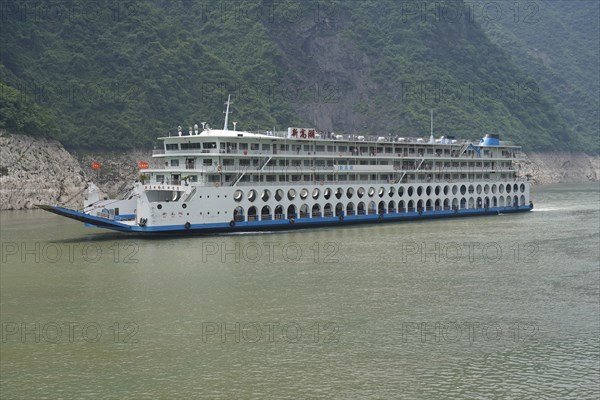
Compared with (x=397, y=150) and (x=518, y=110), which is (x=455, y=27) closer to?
(x=518, y=110)

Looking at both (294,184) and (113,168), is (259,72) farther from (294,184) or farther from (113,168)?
(294,184)

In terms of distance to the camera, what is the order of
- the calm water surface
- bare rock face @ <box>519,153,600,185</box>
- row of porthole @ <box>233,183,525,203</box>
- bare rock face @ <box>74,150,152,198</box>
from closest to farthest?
the calm water surface, row of porthole @ <box>233,183,525,203</box>, bare rock face @ <box>74,150,152,198</box>, bare rock face @ <box>519,153,600,185</box>

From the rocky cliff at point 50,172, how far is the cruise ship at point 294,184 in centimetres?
1957

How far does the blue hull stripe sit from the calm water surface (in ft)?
7.89

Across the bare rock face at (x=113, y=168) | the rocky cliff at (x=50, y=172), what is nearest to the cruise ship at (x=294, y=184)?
the rocky cliff at (x=50, y=172)

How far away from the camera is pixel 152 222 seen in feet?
146

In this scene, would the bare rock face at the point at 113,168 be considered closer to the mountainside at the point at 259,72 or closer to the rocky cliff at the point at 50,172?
the rocky cliff at the point at 50,172

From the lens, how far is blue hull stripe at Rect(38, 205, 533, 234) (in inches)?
1753

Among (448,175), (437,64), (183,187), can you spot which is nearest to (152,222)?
(183,187)

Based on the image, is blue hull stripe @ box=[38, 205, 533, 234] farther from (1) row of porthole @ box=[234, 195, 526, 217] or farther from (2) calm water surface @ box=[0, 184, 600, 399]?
(2) calm water surface @ box=[0, 184, 600, 399]

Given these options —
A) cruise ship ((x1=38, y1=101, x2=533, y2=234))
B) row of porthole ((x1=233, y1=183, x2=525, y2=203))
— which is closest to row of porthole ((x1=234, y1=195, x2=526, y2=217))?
cruise ship ((x1=38, y1=101, x2=533, y2=234))

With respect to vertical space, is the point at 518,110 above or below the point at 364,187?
above

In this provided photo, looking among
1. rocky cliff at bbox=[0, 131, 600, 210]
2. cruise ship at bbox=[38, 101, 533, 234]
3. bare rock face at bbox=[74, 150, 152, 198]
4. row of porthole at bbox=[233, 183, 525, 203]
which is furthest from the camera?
bare rock face at bbox=[74, 150, 152, 198]

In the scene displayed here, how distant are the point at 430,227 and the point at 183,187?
21.4 metres
